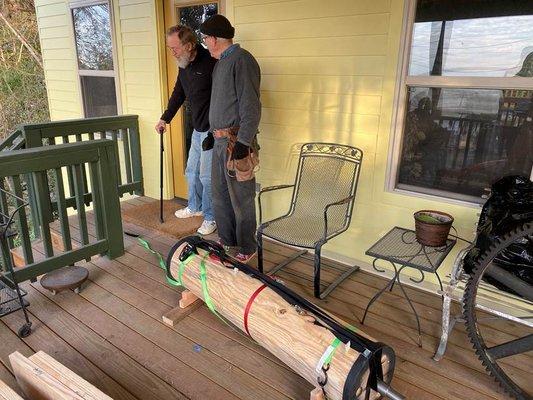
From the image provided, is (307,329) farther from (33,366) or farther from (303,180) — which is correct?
(303,180)

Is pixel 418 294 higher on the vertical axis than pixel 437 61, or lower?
lower

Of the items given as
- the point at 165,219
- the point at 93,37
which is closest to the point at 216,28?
the point at 165,219

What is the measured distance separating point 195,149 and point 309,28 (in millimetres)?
1318

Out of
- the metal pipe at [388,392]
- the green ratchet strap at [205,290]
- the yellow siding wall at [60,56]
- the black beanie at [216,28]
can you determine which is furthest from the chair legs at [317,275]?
the yellow siding wall at [60,56]

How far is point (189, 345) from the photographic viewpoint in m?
2.07

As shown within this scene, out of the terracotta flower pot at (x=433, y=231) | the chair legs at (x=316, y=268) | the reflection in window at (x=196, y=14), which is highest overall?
the reflection in window at (x=196, y=14)

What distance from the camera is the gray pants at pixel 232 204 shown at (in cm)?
275

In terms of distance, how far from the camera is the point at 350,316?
232cm

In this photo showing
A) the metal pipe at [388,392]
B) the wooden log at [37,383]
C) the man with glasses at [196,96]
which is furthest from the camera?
the man with glasses at [196,96]

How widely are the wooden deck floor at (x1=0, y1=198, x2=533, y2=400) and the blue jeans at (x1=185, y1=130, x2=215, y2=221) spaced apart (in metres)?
0.83

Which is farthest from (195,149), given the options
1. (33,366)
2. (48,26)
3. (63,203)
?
(48,26)

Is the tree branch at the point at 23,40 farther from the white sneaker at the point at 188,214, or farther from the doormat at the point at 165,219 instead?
the white sneaker at the point at 188,214

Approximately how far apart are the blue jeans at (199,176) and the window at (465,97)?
146 cm

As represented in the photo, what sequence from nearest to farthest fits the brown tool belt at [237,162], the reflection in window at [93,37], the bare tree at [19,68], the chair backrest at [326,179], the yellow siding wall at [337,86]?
the yellow siding wall at [337,86] → the brown tool belt at [237,162] → the chair backrest at [326,179] → the reflection in window at [93,37] → the bare tree at [19,68]
